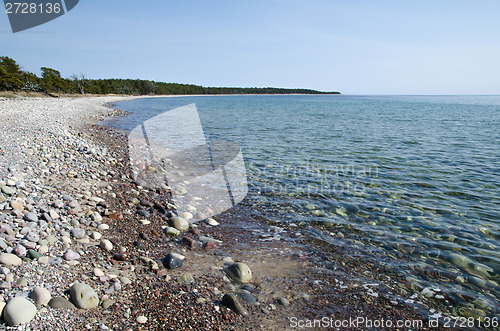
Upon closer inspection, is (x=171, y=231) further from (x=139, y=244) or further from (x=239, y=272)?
(x=239, y=272)


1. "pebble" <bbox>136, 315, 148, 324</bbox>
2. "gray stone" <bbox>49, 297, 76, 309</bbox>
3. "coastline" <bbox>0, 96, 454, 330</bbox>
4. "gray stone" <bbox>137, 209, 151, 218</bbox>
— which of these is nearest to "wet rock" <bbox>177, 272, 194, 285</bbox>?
"coastline" <bbox>0, 96, 454, 330</bbox>

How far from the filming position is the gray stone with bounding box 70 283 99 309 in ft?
11.7

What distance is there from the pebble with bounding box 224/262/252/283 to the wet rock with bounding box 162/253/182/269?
82cm

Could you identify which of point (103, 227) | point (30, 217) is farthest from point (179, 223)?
point (30, 217)

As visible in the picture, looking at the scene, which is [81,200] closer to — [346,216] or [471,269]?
[346,216]

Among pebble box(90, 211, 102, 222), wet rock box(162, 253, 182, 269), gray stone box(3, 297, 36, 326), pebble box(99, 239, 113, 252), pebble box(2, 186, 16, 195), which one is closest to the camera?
gray stone box(3, 297, 36, 326)

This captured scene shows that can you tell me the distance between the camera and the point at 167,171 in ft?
35.3

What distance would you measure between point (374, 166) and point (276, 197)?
6.12 metres

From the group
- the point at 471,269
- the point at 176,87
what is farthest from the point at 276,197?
the point at 176,87

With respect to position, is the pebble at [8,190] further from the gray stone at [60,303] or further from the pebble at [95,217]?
the gray stone at [60,303]

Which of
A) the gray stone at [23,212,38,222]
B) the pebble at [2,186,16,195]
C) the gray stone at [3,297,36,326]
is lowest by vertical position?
the gray stone at [3,297,36,326]

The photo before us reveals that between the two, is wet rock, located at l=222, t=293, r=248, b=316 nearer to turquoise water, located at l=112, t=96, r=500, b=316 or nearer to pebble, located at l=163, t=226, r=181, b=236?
pebble, located at l=163, t=226, r=181, b=236

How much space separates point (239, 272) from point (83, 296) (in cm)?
224

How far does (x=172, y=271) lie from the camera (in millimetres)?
4707
